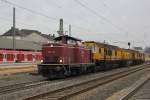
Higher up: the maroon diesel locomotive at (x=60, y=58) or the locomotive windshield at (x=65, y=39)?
the locomotive windshield at (x=65, y=39)

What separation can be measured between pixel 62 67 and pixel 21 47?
5499cm

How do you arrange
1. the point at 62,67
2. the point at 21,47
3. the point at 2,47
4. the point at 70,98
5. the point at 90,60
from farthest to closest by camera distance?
the point at 21,47
the point at 2,47
the point at 90,60
the point at 62,67
the point at 70,98

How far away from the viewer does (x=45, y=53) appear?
976 inches

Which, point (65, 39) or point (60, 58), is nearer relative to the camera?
point (60, 58)

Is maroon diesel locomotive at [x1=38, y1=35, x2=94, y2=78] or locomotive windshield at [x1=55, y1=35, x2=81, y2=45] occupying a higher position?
locomotive windshield at [x1=55, y1=35, x2=81, y2=45]

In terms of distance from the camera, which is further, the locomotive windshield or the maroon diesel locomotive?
the locomotive windshield

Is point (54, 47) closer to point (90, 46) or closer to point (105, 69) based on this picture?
point (90, 46)

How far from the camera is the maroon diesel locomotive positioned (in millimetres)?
23906

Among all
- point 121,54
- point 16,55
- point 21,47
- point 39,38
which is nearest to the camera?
point 121,54

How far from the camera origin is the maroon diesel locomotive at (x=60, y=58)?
23906 millimetres

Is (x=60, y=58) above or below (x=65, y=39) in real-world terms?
below

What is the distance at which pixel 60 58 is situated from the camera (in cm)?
2438

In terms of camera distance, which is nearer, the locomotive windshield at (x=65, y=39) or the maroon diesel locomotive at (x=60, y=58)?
the maroon diesel locomotive at (x=60, y=58)

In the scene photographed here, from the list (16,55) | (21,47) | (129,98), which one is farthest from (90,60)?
(21,47)
